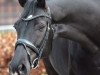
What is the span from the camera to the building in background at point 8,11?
16767 mm

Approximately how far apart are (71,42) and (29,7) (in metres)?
0.99

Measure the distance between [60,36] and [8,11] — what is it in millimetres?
11571

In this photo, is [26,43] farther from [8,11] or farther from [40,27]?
[8,11]

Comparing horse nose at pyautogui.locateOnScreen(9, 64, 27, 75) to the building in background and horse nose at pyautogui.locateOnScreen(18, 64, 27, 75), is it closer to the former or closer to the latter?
horse nose at pyautogui.locateOnScreen(18, 64, 27, 75)

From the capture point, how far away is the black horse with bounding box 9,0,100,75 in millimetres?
5238

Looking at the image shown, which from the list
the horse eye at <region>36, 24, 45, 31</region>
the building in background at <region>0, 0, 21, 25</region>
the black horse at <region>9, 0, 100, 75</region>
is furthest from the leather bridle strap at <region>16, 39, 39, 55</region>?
the building in background at <region>0, 0, 21, 25</region>

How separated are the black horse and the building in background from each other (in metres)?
10.1

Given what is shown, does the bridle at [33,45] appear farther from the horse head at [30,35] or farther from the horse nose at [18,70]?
the horse nose at [18,70]

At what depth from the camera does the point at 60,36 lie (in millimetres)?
5758

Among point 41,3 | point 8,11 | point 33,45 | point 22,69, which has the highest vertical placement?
point 41,3

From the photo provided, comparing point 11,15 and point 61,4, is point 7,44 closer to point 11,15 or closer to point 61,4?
point 61,4

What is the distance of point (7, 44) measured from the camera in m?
9.09

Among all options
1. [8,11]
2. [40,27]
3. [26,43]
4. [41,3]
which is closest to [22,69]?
[26,43]

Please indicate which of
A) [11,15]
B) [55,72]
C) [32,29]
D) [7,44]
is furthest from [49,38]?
[11,15]
